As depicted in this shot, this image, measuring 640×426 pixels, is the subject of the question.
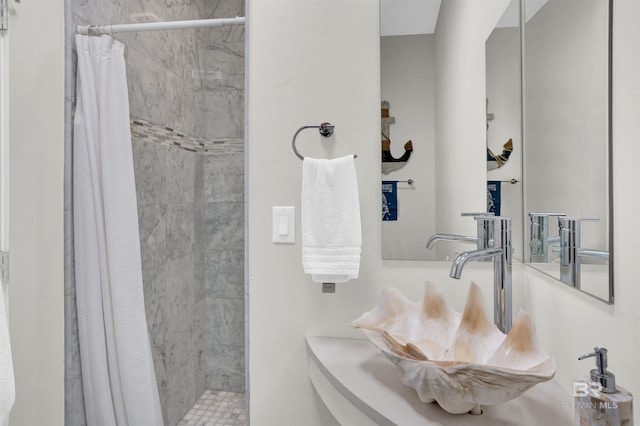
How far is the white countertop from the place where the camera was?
0.75m

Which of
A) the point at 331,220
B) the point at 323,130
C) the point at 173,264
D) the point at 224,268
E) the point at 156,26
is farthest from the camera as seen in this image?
→ the point at 224,268

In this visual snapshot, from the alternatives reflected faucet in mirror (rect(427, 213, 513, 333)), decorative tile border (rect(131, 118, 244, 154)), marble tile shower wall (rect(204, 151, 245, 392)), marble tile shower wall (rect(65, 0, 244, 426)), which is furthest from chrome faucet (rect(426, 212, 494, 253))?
marble tile shower wall (rect(204, 151, 245, 392))

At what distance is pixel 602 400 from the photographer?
560 millimetres

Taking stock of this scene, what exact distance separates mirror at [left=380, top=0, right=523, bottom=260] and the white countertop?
0.36 metres

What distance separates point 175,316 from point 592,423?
1.94 metres

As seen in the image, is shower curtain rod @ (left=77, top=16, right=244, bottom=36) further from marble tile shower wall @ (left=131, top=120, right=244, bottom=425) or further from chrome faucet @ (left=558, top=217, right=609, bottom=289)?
chrome faucet @ (left=558, top=217, right=609, bottom=289)

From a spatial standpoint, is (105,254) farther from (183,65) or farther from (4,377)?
(183,65)

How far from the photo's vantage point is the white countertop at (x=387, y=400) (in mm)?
745

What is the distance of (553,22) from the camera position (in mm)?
922

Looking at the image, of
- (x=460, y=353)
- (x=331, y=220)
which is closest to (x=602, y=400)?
(x=460, y=353)

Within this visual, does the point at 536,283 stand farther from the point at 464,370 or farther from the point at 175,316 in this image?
the point at 175,316

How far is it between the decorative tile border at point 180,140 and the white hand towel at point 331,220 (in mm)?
1047

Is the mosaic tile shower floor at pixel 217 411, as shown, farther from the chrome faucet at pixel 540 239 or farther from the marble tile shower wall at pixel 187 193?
the chrome faucet at pixel 540 239

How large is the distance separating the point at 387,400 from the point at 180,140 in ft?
5.94
